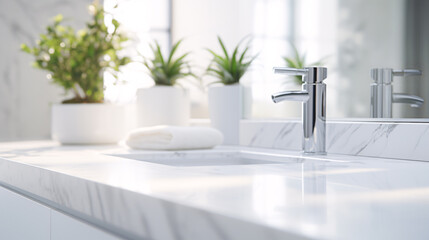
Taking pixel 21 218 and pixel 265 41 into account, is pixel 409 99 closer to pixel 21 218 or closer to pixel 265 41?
pixel 265 41

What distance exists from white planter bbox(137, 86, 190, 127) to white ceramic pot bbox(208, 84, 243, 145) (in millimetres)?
135

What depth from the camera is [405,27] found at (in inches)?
40.6

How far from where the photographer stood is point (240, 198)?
538mm

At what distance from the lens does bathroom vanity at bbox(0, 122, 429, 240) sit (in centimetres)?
43

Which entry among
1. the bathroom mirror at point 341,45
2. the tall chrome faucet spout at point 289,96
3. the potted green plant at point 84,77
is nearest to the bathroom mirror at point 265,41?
the bathroom mirror at point 341,45

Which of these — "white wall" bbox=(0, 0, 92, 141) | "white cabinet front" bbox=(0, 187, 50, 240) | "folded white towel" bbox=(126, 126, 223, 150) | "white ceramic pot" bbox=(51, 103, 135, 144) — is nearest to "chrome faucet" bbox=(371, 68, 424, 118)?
"folded white towel" bbox=(126, 126, 223, 150)

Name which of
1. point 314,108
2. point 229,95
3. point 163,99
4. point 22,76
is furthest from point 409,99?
point 22,76

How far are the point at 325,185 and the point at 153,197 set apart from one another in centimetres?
23

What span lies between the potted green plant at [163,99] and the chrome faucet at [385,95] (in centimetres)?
75

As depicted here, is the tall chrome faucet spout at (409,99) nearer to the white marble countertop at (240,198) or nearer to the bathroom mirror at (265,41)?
the bathroom mirror at (265,41)

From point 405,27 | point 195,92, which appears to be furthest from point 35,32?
point 405,27

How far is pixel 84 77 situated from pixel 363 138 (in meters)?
0.99

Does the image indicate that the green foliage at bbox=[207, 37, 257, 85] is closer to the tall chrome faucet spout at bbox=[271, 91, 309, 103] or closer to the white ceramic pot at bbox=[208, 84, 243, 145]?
the white ceramic pot at bbox=[208, 84, 243, 145]

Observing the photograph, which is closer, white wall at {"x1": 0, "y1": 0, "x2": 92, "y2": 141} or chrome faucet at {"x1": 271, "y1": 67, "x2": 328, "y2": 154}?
chrome faucet at {"x1": 271, "y1": 67, "x2": 328, "y2": 154}
